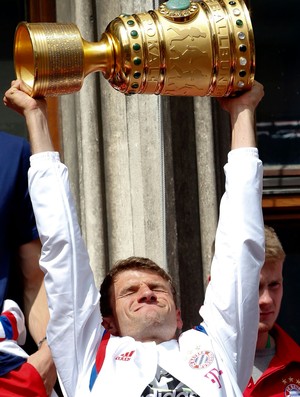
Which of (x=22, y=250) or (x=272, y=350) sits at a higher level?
(x=22, y=250)

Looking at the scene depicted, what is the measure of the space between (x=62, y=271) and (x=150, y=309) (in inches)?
10.3

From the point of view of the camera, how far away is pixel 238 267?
10.6 ft

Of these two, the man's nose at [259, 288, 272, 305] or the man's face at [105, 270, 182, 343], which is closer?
the man's face at [105, 270, 182, 343]

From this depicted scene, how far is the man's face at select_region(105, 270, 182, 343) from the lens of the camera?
3299mm

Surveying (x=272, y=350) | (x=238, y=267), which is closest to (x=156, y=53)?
(x=238, y=267)

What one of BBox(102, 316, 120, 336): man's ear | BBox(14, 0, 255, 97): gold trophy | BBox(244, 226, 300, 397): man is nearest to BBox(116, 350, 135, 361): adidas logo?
BBox(102, 316, 120, 336): man's ear

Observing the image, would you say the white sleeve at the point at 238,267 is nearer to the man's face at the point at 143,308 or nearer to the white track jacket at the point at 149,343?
the white track jacket at the point at 149,343

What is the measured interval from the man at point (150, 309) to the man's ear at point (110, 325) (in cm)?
1

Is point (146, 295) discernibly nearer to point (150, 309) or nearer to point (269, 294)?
point (150, 309)

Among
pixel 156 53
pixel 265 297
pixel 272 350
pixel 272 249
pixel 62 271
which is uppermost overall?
pixel 156 53

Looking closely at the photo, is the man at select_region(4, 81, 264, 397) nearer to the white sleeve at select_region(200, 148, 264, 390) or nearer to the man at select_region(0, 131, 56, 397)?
the white sleeve at select_region(200, 148, 264, 390)

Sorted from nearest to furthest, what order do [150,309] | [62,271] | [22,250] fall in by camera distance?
[62,271] < [150,309] < [22,250]

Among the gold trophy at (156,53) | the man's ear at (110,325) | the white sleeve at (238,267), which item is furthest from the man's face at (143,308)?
the gold trophy at (156,53)

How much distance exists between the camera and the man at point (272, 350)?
3547 millimetres
